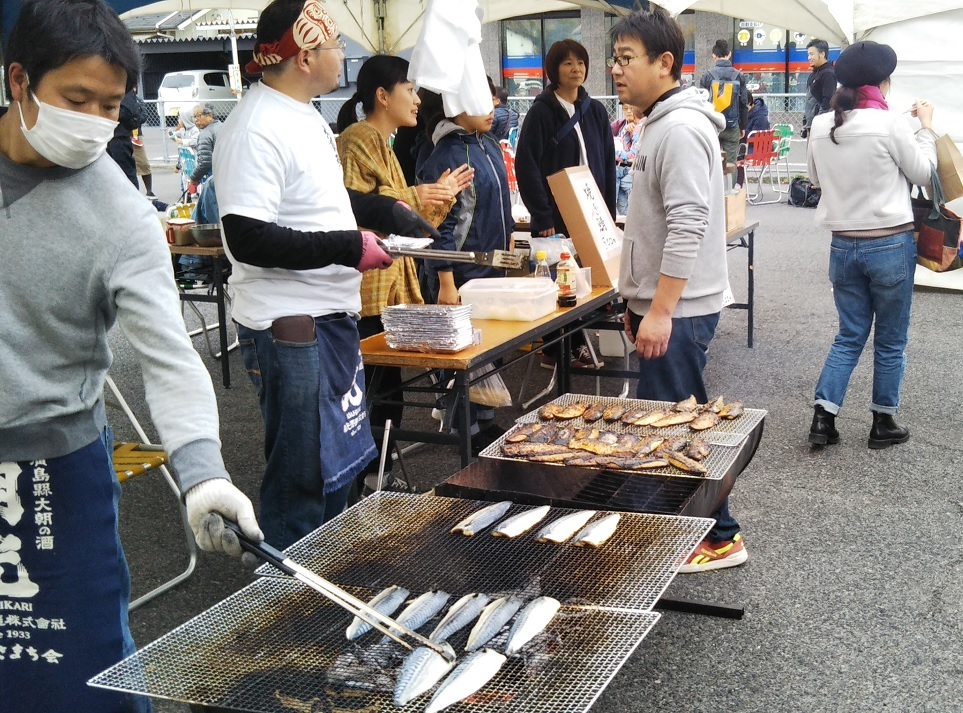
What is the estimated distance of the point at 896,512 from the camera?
15.2 feet

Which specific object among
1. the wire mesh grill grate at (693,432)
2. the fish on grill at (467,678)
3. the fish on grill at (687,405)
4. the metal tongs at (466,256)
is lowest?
the wire mesh grill grate at (693,432)

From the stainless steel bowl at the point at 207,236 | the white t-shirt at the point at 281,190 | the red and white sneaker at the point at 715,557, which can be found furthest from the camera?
the stainless steel bowl at the point at 207,236

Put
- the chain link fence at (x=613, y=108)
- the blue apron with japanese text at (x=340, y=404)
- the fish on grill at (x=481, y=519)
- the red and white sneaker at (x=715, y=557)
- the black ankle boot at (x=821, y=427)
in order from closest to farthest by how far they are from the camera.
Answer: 1. the fish on grill at (x=481, y=519)
2. the blue apron with japanese text at (x=340, y=404)
3. the red and white sneaker at (x=715, y=557)
4. the black ankle boot at (x=821, y=427)
5. the chain link fence at (x=613, y=108)

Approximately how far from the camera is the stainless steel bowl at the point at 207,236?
7090mm

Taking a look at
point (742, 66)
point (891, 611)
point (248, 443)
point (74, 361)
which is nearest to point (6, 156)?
point (74, 361)

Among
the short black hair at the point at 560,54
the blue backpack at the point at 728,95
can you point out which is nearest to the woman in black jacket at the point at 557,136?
→ the short black hair at the point at 560,54

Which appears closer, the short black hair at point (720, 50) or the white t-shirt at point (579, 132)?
the white t-shirt at point (579, 132)

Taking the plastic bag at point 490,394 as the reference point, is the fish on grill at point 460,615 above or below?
above

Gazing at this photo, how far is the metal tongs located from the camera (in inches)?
134

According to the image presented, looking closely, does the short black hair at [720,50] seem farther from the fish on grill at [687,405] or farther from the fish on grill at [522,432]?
the fish on grill at [522,432]

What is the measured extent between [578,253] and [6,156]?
3731mm

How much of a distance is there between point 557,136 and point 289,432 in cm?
392

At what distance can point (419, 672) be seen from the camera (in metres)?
1.87

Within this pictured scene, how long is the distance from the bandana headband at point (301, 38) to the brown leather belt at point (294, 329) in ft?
2.76
